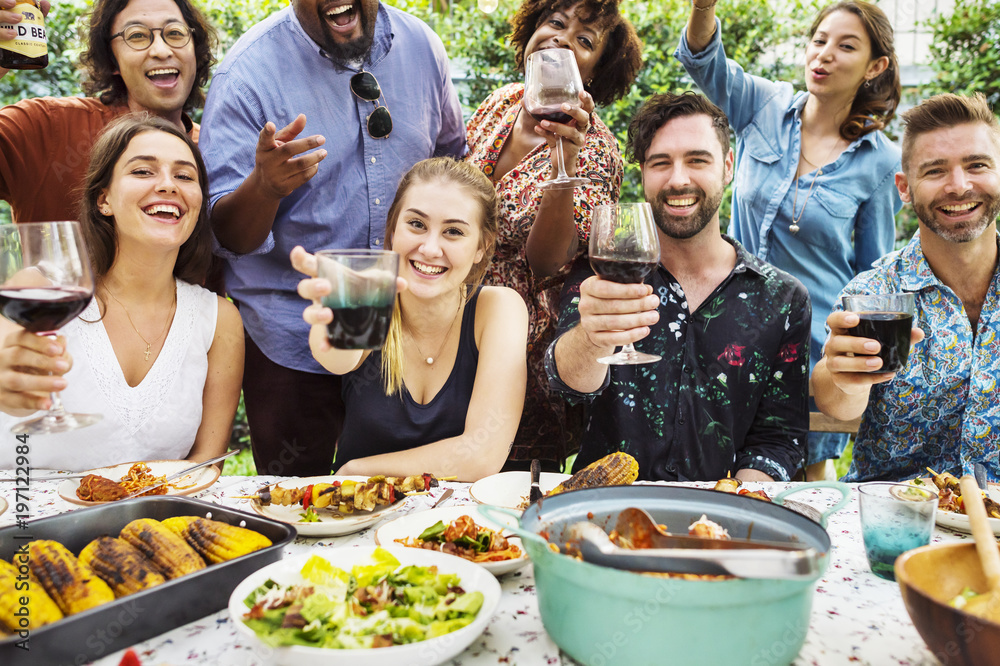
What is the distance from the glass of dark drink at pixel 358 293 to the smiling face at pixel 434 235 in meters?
1.04

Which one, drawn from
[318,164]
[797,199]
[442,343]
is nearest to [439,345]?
[442,343]

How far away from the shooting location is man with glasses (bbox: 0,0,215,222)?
2.64 metres

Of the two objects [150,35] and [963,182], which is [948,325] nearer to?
[963,182]

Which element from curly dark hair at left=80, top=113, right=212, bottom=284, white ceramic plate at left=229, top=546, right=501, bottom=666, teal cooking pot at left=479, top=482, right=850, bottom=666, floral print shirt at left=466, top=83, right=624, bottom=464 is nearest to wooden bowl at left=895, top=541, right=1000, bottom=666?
teal cooking pot at left=479, top=482, right=850, bottom=666

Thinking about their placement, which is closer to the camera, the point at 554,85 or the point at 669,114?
the point at 554,85

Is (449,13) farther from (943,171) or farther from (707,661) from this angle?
(707,661)

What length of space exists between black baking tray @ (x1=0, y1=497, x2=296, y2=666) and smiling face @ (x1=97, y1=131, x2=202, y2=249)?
1262 millimetres

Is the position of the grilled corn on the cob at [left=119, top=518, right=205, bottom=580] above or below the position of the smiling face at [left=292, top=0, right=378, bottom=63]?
below

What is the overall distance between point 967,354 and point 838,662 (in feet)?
5.44

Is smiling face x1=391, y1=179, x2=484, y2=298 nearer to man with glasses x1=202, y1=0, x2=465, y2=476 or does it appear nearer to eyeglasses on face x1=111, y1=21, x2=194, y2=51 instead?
man with glasses x1=202, y1=0, x2=465, y2=476

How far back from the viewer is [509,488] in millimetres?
1783

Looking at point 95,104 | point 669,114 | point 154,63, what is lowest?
point 669,114

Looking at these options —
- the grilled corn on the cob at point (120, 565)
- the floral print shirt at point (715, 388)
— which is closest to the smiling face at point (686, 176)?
the floral print shirt at point (715, 388)

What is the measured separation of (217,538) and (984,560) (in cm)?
121
